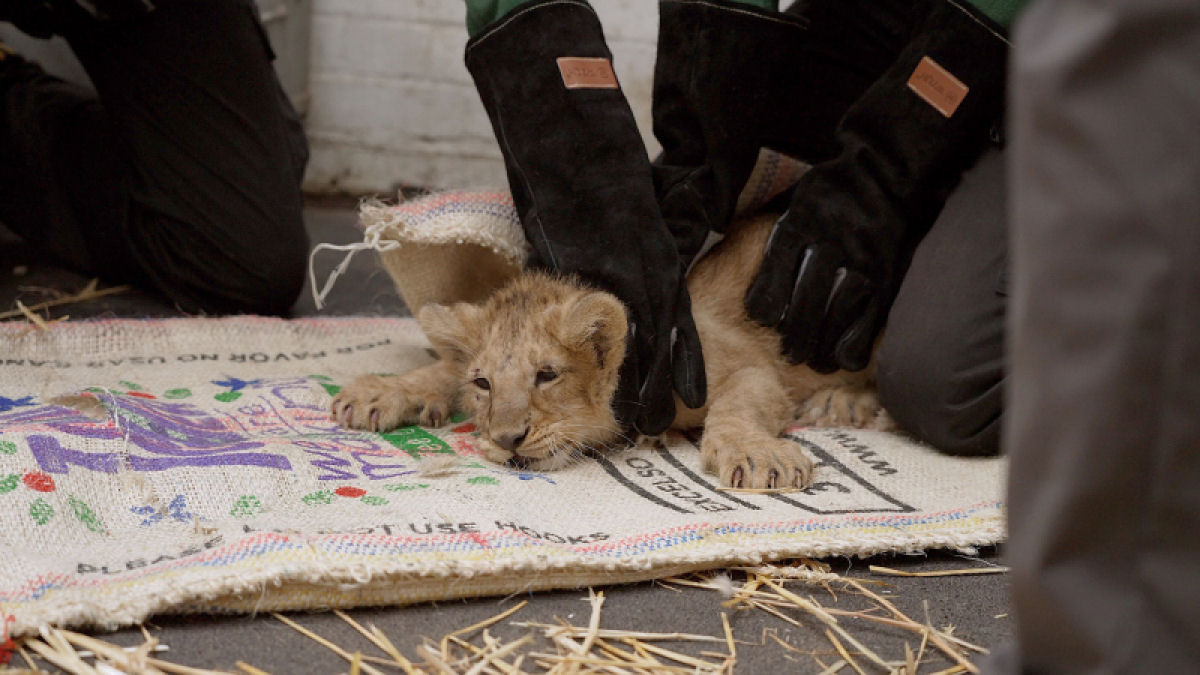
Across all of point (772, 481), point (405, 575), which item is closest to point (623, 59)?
point (772, 481)

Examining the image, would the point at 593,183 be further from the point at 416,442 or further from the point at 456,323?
the point at 416,442

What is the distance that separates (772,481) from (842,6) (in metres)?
1.52

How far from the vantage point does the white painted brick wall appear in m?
5.30

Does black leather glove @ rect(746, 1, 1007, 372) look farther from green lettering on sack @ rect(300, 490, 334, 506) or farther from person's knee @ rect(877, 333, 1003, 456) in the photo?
green lettering on sack @ rect(300, 490, 334, 506)

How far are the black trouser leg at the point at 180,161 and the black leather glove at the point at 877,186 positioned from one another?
1.71m

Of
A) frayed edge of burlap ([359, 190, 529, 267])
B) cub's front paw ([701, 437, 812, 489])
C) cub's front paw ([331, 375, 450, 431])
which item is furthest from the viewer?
frayed edge of burlap ([359, 190, 529, 267])

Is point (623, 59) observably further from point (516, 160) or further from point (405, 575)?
point (405, 575)

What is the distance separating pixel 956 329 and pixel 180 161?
2457 mm

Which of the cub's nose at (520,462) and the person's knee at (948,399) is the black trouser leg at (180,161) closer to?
the cub's nose at (520,462)

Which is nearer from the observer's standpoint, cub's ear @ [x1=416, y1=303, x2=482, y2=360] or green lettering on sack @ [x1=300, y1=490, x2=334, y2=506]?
green lettering on sack @ [x1=300, y1=490, x2=334, y2=506]

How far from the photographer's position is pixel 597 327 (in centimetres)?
219

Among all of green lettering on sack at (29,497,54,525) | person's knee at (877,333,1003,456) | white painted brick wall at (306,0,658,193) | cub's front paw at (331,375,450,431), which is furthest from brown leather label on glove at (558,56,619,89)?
white painted brick wall at (306,0,658,193)

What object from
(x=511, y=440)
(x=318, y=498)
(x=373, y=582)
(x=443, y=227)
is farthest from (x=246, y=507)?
(x=443, y=227)

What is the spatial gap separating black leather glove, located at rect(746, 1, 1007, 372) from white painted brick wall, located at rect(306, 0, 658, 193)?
2.87 metres
